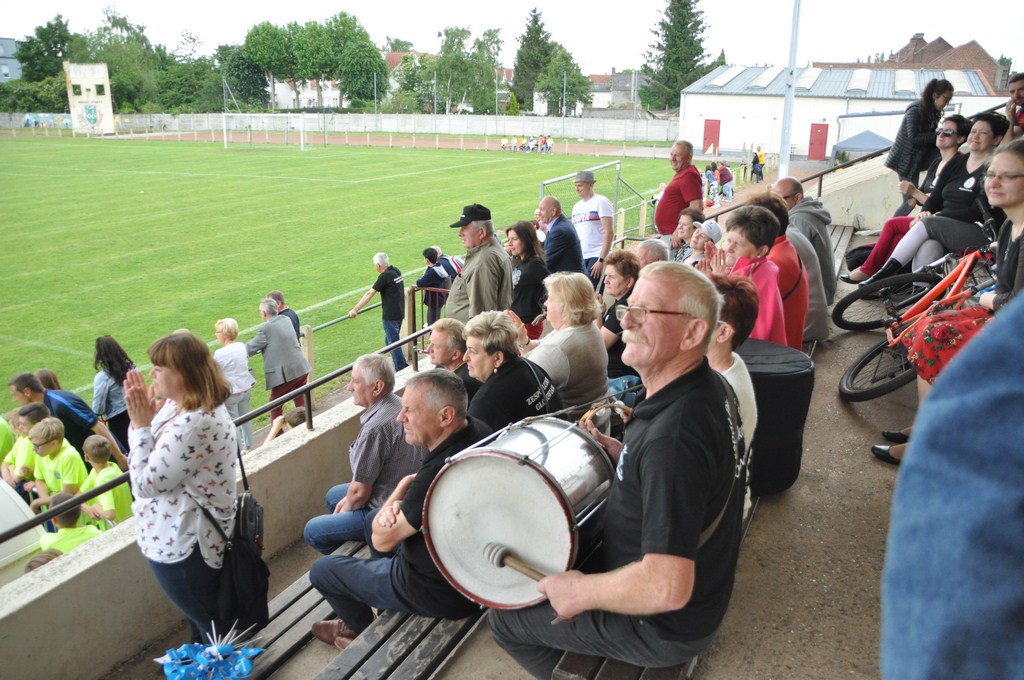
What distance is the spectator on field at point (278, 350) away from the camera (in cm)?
961

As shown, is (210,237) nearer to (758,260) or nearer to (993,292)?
(758,260)

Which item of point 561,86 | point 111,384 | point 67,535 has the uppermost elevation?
point 561,86

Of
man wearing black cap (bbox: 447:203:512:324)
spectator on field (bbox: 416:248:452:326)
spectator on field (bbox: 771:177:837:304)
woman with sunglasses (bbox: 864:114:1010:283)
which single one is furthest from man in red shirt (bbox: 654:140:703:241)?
spectator on field (bbox: 416:248:452:326)

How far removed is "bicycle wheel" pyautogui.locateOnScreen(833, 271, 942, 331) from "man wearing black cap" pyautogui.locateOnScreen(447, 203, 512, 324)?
3116mm

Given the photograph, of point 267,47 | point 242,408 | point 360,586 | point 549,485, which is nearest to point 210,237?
point 242,408

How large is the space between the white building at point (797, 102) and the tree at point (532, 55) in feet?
156

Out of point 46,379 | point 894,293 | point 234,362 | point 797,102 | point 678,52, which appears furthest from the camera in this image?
point 678,52

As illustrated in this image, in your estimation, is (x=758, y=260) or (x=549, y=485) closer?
(x=549, y=485)

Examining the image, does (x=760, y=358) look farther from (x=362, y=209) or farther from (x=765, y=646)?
(x=362, y=209)

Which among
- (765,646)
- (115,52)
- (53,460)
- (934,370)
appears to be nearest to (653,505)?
(765,646)

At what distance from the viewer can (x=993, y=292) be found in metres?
4.42

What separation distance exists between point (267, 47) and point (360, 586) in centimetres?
11743

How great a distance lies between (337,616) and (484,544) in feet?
6.19

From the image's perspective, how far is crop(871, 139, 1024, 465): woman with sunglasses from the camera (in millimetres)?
4051
